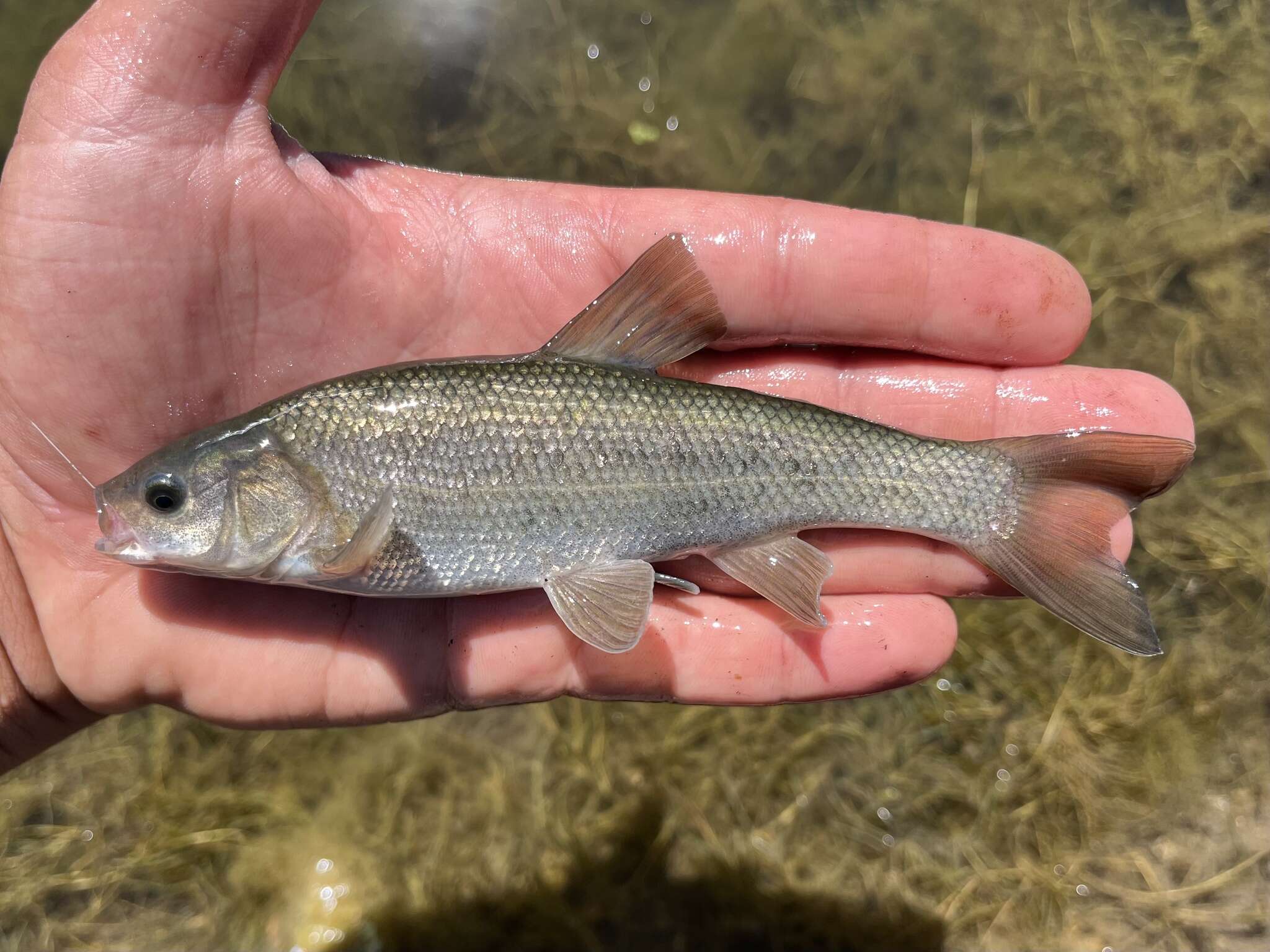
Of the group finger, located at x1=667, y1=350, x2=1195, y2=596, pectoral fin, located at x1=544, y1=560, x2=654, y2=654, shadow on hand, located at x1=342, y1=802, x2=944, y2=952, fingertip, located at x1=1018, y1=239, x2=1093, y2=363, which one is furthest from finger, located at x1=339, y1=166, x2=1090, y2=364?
shadow on hand, located at x1=342, y1=802, x2=944, y2=952

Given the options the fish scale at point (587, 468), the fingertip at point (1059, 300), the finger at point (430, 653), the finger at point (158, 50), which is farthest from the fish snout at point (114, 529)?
the fingertip at point (1059, 300)

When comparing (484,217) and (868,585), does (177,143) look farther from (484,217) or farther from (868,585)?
(868,585)

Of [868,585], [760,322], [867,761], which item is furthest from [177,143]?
[867,761]

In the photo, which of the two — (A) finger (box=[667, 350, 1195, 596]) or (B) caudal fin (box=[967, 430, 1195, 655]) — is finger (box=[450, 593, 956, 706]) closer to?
(A) finger (box=[667, 350, 1195, 596])

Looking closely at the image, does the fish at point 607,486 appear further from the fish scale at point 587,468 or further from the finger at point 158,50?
the finger at point 158,50

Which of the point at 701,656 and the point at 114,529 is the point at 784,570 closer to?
the point at 701,656

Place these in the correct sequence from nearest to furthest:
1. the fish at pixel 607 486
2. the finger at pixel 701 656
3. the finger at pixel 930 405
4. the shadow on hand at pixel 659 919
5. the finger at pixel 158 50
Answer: the finger at pixel 158 50 < the fish at pixel 607 486 < the finger at pixel 701 656 < the finger at pixel 930 405 < the shadow on hand at pixel 659 919
